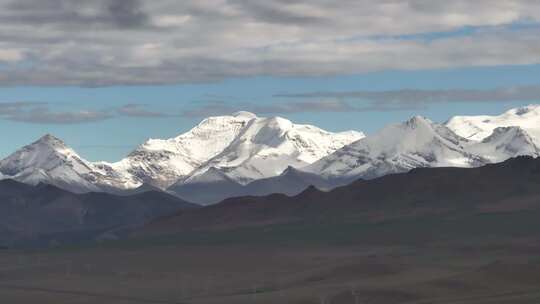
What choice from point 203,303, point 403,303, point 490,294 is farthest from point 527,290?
point 203,303

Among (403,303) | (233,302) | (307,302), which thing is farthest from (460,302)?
(233,302)

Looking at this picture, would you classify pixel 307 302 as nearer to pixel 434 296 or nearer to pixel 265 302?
pixel 265 302

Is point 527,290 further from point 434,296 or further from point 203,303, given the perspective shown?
point 203,303

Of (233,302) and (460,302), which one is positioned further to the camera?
(233,302)

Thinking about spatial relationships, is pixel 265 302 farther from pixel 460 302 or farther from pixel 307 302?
pixel 460 302

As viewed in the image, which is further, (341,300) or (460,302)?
(341,300)

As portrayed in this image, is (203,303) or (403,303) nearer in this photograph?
(403,303)

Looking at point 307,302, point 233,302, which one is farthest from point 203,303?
point 307,302
